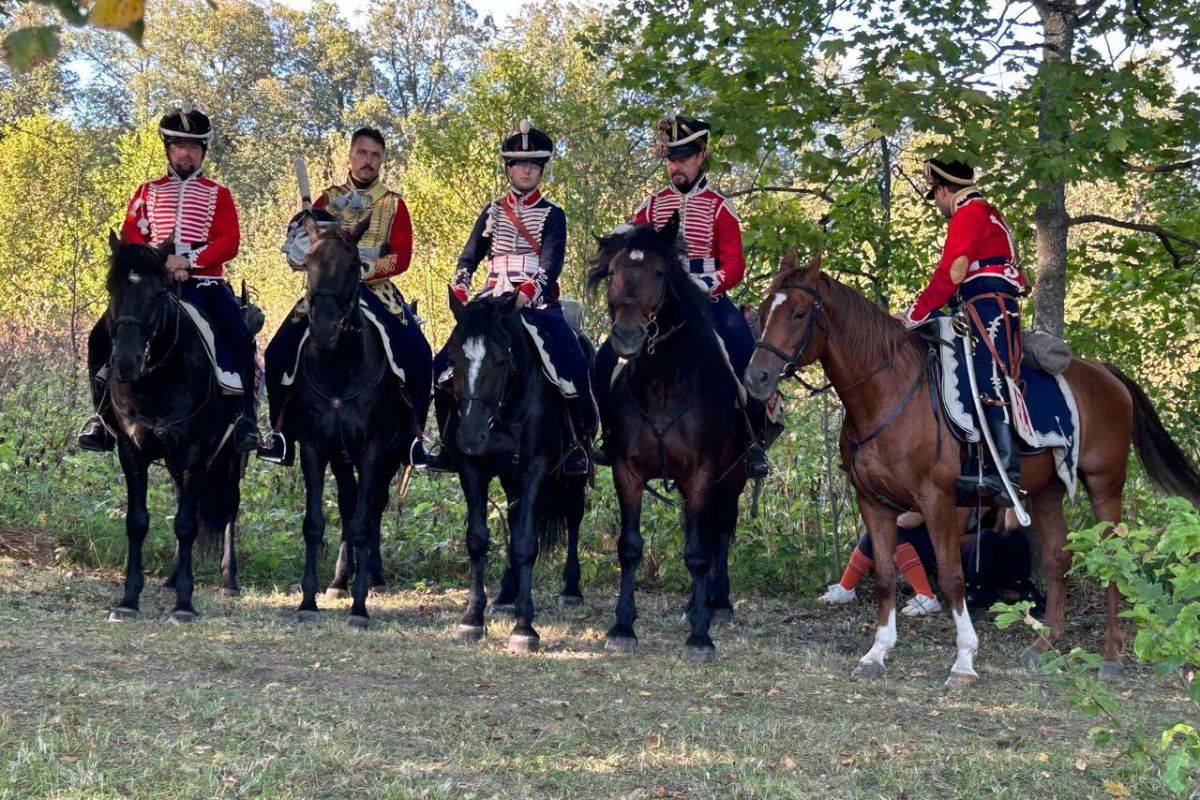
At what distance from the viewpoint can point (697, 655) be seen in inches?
307

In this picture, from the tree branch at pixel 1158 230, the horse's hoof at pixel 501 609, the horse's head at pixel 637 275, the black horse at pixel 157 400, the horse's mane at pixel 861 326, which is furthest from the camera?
the tree branch at pixel 1158 230

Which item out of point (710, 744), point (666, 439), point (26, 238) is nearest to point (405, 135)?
point (26, 238)

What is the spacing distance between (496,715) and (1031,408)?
13.1 ft

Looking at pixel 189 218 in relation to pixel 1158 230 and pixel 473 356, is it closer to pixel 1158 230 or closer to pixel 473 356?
pixel 473 356

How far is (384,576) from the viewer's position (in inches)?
420

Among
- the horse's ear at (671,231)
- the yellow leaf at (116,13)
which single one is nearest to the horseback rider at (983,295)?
the horse's ear at (671,231)

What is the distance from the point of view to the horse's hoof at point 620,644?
8.01m

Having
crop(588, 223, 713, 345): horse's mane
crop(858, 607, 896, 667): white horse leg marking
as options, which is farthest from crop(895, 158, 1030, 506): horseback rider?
crop(588, 223, 713, 345): horse's mane

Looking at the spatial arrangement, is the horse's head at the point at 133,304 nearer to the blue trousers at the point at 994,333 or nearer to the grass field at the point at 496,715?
the grass field at the point at 496,715

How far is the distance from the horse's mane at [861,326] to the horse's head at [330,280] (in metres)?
2.70

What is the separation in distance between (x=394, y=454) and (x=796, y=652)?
10.3ft

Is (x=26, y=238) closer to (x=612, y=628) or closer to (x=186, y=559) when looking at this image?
(x=186, y=559)

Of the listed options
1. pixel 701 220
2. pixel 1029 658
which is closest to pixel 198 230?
pixel 701 220

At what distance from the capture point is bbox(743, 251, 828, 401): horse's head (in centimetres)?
725
